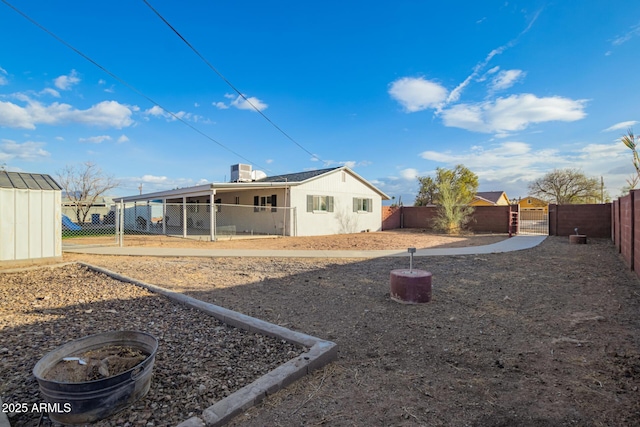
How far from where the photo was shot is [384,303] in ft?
16.5

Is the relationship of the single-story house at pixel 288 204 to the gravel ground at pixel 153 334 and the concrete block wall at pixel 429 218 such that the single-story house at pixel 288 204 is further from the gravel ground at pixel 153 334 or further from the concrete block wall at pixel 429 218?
the gravel ground at pixel 153 334

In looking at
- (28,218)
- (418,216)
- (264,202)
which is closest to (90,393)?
(28,218)

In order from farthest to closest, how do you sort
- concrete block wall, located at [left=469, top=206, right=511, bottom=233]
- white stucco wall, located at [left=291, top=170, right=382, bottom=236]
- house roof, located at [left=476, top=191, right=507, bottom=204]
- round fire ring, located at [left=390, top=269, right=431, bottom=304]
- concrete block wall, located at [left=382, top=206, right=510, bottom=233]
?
house roof, located at [left=476, top=191, right=507, bottom=204]
concrete block wall, located at [left=382, top=206, right=510, bottom=233]
concrete block wall, located at [left=469, top=206, right=511, bottom=233]
white stucco wall, located at [left=291, top=170, right=382, bottom=236]
round fire ring, located at [left=390, top=269, right=431, bottom=304]

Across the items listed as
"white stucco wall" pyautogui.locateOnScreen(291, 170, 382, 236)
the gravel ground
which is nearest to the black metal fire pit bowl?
the gravel ground

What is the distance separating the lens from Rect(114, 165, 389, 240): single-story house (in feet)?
56.2

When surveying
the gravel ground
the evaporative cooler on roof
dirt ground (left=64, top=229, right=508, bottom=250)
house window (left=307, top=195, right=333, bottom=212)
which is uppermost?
the evaporative cooler on roof

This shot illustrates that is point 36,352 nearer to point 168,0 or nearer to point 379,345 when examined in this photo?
point 379,345

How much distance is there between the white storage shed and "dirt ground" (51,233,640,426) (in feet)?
6.41

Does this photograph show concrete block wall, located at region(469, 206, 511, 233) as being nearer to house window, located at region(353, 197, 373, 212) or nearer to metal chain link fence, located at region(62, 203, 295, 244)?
house window, located at region(353, 197, 373, 212)

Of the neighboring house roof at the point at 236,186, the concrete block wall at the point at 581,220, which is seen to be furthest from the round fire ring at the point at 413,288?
the concrete block wall at the point at 581,220

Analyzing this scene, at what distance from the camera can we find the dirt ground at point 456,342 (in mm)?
2299

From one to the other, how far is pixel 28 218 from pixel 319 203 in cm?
1312

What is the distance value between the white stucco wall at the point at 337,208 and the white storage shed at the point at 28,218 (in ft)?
35.5

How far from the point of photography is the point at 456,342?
11.7ft
